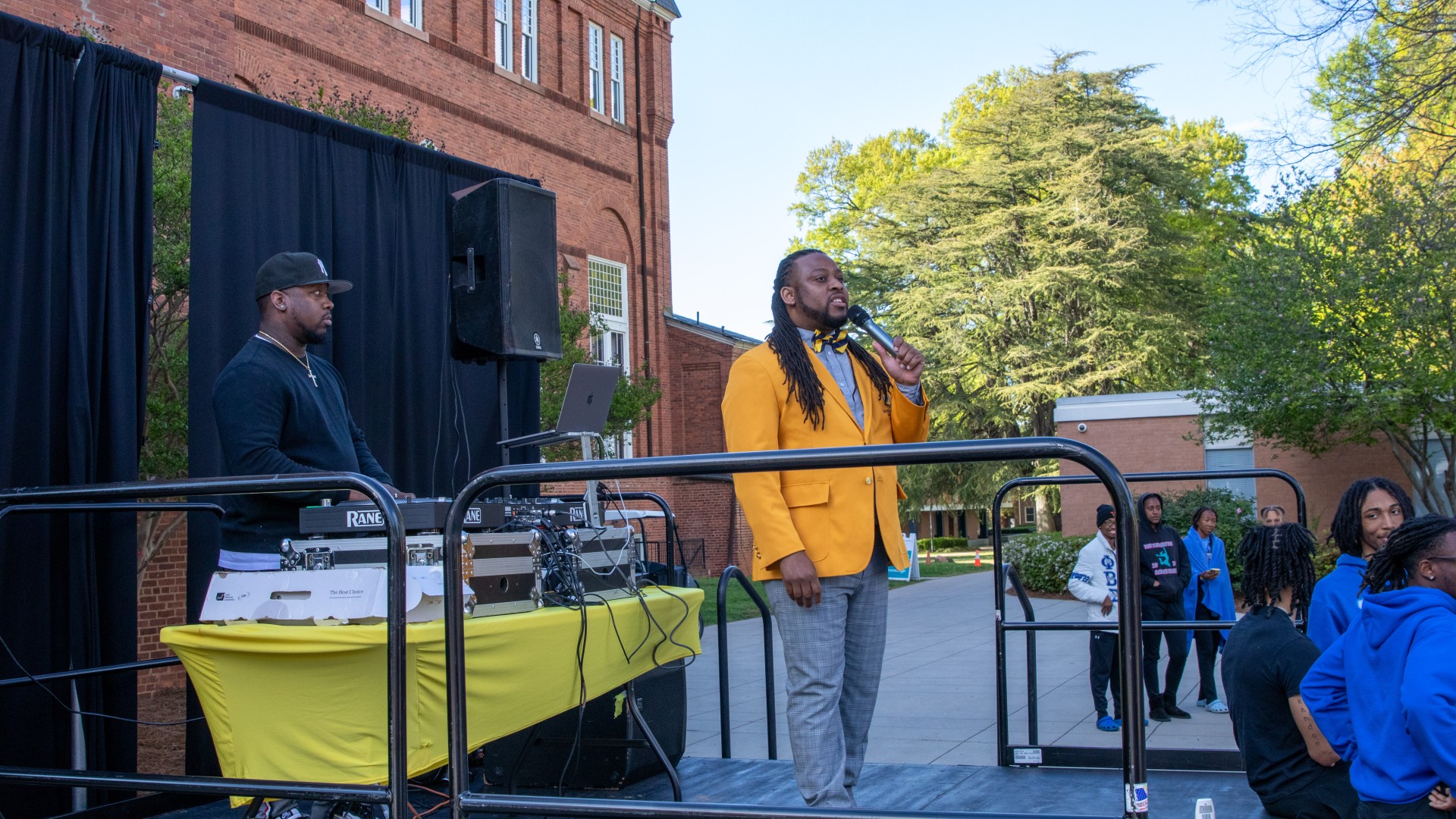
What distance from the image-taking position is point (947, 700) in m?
9.77

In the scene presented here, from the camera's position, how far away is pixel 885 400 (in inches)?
154

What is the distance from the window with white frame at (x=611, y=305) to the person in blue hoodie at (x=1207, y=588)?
14967 millimetres

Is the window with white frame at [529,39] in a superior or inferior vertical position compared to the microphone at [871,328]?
→ superior

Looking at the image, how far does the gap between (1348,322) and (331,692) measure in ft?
67.7

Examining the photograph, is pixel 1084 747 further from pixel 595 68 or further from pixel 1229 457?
pixel 1229 457

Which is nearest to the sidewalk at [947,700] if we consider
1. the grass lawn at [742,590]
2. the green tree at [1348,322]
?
the grass lawn at [742,590]

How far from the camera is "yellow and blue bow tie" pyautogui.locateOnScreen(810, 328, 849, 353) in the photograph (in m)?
3.82

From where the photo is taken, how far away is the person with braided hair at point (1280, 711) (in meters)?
3.85

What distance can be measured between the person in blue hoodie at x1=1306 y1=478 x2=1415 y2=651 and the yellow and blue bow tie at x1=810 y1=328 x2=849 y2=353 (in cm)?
194

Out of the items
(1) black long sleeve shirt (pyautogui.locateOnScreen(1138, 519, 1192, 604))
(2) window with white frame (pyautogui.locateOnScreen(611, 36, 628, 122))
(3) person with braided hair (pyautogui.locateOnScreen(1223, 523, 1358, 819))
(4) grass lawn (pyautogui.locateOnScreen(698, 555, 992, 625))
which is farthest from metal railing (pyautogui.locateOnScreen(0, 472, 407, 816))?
(2) window with white frame (pyautogui.locateOnScreen(611, 36, 628, 122))

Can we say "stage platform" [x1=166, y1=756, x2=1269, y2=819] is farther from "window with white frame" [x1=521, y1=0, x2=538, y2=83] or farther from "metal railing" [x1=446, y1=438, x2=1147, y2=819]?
"window with white frame" [x1=521, y1=0, x2=538, y2=83]

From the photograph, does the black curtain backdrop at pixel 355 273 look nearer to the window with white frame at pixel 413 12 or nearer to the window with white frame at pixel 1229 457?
the window with white frame at pixel 413 12

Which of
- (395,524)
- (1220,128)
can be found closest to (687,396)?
(395,524)

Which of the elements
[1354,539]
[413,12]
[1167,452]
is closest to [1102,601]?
[1354,539]
